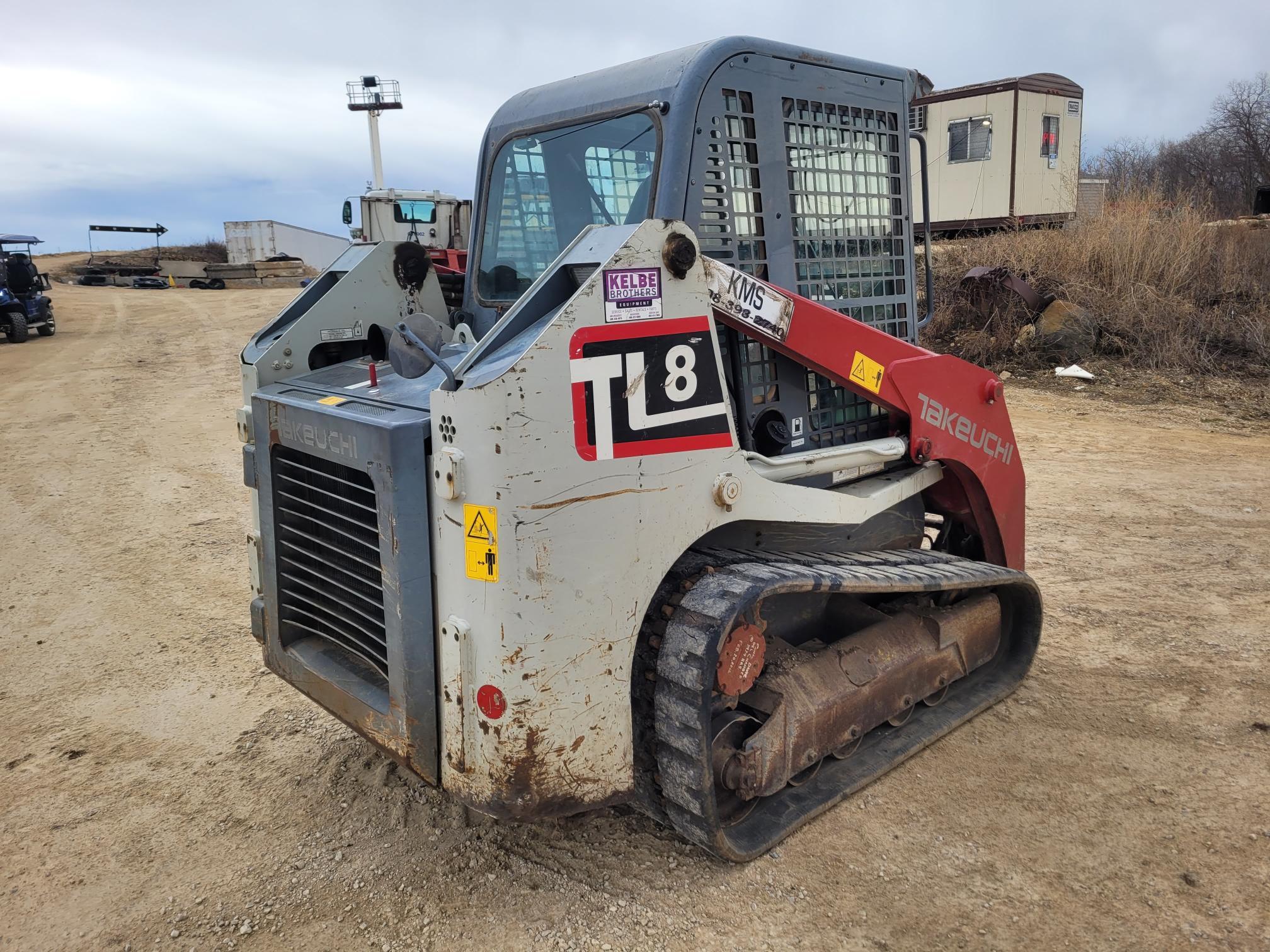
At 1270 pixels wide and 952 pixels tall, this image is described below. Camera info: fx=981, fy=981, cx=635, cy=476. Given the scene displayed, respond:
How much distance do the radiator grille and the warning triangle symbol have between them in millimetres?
357

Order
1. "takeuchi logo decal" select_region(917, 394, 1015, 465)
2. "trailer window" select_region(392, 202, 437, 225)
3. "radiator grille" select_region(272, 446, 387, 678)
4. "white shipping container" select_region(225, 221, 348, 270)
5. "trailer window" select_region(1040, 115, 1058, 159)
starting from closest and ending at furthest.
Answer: "radiator grille" select_region(272, 446, 387, 678) → "takeuchi logo decal" select_region(917, 394, 1015, 465) → "trailer window" select_region(1040, 115, 1058, 159) → "trailer window" select_region(392, 202, 437, 225) → "white shipping container" select_region(225, 221, 348, 270)

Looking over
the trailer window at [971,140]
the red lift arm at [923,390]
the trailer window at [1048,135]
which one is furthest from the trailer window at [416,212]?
the red lift arm at [923,390]

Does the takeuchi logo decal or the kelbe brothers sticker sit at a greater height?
the kelbe brothers sticker

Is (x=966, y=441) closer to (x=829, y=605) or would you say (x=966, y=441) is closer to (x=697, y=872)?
(x=829, y=605)

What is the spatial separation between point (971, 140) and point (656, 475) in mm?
17237

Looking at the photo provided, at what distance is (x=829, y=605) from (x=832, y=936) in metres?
1.23

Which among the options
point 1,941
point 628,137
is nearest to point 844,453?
point 628,137

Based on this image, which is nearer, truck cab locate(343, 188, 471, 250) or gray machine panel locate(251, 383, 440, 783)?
gray machine panel locate(251, 383, 440, 783)

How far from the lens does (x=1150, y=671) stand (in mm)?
4184

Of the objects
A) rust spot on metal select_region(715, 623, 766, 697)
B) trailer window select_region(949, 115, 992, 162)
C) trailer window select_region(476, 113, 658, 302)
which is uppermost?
trailer window select_region(949, 115, 992, 162)

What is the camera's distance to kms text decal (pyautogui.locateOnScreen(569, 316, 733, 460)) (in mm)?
2402

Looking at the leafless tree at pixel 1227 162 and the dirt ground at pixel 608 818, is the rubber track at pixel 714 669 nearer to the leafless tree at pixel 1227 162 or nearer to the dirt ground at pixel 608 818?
the dirt ground at pixel 608 818

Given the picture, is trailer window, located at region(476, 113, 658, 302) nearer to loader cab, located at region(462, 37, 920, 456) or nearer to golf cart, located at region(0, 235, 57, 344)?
loader cab, located at region(462, 37, 920, 456)

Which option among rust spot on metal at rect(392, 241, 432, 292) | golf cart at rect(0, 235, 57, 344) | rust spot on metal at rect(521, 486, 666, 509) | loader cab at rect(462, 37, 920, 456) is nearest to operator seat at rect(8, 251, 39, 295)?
golf cart at rect(0, 235, 57, 344)
